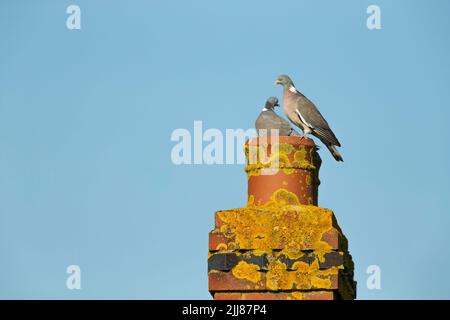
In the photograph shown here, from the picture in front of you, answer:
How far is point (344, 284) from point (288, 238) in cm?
47

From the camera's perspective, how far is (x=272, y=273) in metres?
7.58

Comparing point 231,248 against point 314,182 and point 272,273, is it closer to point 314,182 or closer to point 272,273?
point 272,273

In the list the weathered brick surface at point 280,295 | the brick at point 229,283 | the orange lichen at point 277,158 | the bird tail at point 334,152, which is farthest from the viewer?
the bird tail at point 334,152

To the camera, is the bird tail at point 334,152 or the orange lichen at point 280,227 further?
the bird tail at point 334,152

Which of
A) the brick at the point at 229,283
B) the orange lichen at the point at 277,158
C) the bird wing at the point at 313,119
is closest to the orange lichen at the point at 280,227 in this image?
the brick at the point at 229,283

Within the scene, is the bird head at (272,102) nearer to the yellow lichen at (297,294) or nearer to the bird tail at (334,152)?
the bird tail at (334,152)

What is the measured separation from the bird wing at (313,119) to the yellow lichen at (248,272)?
4112mm

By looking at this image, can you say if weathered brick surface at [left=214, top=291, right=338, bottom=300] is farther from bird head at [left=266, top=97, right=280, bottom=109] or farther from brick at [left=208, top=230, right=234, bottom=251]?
bird head at [left=266, top=97, right=280, bottom=109]

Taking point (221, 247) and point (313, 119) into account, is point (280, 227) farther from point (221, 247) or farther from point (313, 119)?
point (313, 119)

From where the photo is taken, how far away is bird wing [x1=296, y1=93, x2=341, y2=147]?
11523 mm

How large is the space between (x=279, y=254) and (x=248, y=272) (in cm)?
23

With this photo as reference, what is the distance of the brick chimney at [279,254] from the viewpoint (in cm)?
752

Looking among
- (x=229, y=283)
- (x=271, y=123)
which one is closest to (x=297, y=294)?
(x=229, y=283)
